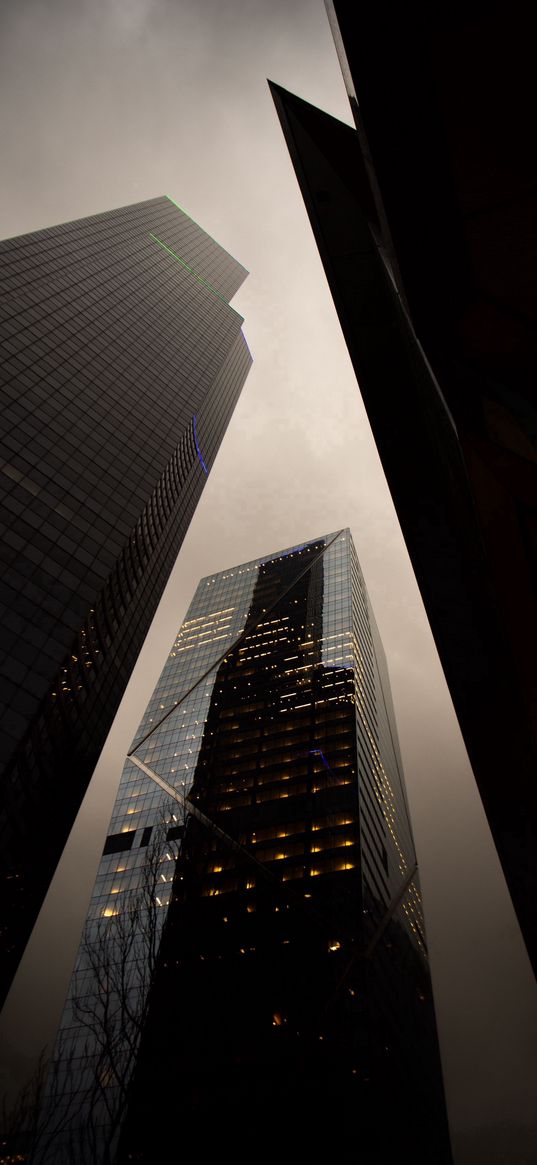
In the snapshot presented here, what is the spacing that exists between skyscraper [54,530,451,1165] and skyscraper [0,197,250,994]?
1018 centimetres

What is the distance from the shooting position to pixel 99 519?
48.6 metres

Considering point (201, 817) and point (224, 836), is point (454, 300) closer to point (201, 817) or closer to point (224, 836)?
point (224, 836)

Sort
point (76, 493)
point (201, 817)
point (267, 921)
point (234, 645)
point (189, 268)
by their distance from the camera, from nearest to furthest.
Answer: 1. point (76, 493)
2. point (267, 921)
3. point (201, 817)
4. point (189, 268)
5. point (234, 645)

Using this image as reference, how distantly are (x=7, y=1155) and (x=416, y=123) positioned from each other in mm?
42929

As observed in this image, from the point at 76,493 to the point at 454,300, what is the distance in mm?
45504

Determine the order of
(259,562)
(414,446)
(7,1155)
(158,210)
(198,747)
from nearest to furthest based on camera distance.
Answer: (414,446) → (7,1155) → (198,747) → (158,210) → (259,562)

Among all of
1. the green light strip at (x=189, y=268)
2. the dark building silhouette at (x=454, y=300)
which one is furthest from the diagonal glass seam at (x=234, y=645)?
the dark building silhouette at (x=454, y=300)

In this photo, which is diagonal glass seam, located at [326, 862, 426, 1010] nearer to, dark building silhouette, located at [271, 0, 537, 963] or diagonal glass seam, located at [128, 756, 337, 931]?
diagonal glass seam, located at [128, 756, 337, 931]

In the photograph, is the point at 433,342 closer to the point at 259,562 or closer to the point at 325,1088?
the point at 325,1088

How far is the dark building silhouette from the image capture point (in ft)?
15.8

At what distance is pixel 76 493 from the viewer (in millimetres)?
47844

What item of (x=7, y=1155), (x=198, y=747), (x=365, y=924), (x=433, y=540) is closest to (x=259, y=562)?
(x=198, y=747)

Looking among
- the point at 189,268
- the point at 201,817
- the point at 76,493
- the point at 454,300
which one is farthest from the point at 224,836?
the point at 189,268

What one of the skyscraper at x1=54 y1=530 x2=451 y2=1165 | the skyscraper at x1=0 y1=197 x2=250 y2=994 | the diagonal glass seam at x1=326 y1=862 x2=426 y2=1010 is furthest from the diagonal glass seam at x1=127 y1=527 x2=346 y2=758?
the diagonal glass seam at x1=326 y1=862 x2=426 y2=1010
